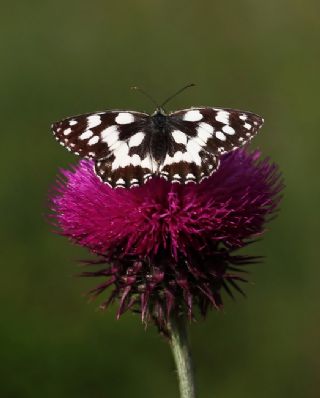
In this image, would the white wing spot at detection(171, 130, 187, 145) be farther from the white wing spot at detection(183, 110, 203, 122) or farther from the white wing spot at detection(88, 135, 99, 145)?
the white wing spot at detection(88, 135, 99, 145)

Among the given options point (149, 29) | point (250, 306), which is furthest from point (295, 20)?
point (250, 306)

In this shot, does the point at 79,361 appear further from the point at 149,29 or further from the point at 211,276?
the point at 149,29

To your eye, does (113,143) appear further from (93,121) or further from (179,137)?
(179,137)

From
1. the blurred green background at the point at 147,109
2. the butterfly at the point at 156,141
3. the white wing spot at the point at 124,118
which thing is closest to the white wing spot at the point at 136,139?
the butterfly at the point at 156,141

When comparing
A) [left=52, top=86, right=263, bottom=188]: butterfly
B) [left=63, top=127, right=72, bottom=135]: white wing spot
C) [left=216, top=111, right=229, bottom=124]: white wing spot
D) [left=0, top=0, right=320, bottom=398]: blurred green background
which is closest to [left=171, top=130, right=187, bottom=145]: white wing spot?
[left=52, top=86, right=263, bottom=188]: butterfly

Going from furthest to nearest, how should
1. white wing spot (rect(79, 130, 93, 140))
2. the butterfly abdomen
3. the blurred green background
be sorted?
1. the blurred green background
2. white wing spot (rect(79, 130, 93, 140))
3. the butterfly abdomen

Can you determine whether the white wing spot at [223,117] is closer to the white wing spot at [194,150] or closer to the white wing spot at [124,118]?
the white wing spot at [194,150]
